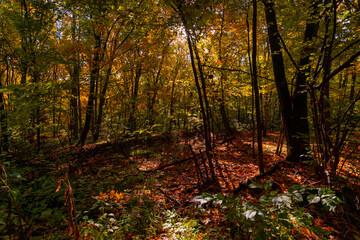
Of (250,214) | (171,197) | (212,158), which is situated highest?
(250,214)

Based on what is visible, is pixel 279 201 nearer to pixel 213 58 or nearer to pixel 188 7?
pixel 188 7

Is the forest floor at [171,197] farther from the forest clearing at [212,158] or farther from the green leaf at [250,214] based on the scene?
the green leaf at [250,214]

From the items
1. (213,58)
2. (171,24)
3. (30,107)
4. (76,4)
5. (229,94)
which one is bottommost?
(30,107)

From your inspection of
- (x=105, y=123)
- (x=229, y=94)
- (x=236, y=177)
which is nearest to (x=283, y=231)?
(x=236, y=177)

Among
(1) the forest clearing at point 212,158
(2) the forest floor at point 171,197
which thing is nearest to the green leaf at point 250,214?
(1) the forest clearing at point 212,158

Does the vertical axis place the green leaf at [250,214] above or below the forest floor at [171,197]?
above

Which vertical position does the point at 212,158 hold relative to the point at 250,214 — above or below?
below

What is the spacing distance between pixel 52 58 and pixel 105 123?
3.62m

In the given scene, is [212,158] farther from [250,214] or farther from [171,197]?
[250,214]

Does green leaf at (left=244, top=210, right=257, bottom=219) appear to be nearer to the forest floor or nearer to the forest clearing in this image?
the forest clearing

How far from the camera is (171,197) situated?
4.04 m

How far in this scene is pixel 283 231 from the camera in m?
2.26

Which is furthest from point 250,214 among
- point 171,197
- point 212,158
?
point 212,158

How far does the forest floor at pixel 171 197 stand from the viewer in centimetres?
249
